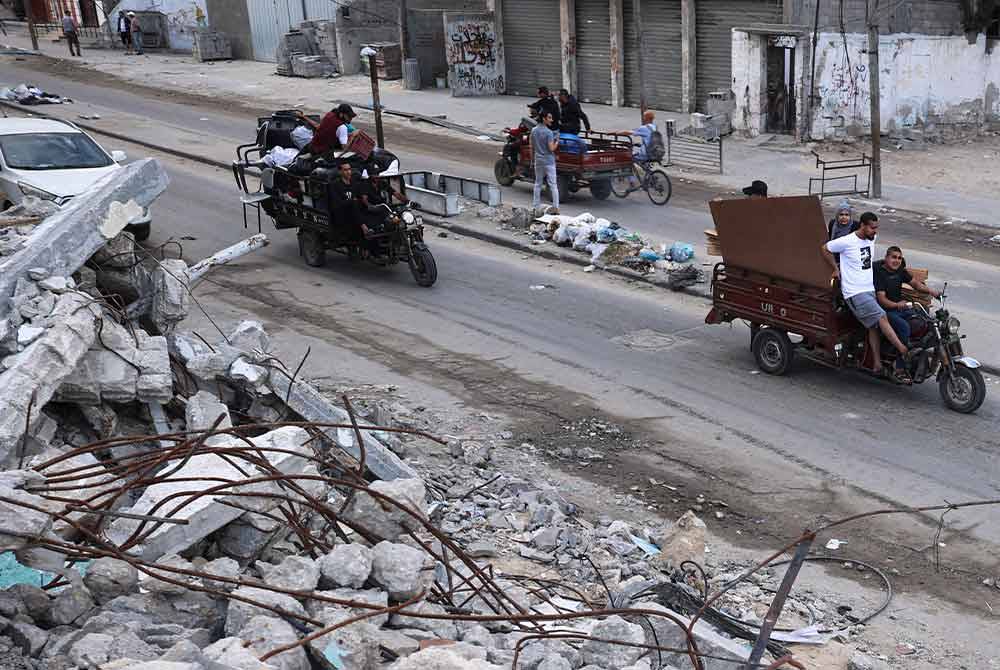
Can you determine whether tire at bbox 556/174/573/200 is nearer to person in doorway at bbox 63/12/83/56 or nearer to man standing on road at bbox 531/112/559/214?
man standing on road at bbox 531/112/559/214

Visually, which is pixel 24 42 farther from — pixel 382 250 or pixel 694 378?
pixel 694 378

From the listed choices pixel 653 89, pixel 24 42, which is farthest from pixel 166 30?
pixel 653 89

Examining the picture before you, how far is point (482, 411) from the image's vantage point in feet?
38.5

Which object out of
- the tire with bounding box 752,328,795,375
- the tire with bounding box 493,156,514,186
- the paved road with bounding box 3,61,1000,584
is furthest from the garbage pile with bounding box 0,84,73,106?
the tire with bounding box 752,328,795,375

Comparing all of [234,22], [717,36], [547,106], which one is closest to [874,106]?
[547,106]

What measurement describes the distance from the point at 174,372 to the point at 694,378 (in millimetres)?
5628

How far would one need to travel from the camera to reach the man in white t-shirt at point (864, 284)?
11.4 m

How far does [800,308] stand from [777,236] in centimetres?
78

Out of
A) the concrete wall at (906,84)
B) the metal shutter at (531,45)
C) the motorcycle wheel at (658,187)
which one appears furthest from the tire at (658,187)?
the metal shutter at (531,45)

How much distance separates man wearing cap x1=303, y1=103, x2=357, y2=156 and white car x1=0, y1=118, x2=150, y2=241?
2.84m

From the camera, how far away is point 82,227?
400 inches

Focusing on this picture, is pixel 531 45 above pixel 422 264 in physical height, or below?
above

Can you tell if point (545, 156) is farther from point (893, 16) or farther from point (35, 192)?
point (893, 16)

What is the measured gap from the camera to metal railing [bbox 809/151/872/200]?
21.3 m
